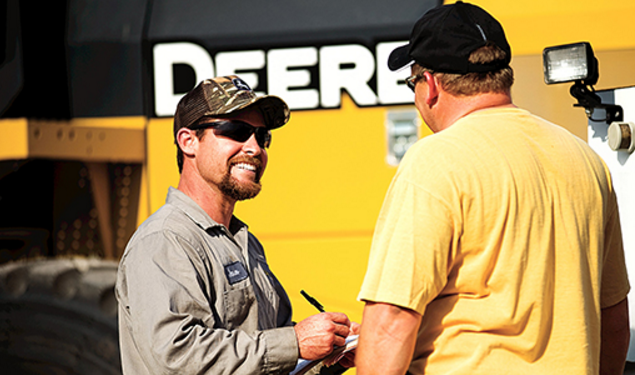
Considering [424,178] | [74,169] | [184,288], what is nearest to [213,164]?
[184,288]

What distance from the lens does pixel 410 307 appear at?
3.80ft

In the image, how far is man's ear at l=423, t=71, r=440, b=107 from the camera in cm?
132

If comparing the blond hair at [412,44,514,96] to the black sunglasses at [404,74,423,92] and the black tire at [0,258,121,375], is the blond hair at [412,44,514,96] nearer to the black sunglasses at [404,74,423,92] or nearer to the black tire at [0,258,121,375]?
the black sunglasses at [404,74,423,92]

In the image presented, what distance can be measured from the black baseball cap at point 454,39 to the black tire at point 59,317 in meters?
2.15

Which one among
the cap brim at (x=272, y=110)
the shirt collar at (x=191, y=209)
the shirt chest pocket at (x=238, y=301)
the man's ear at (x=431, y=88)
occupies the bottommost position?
the shirt chest pocket at (x=238, y=301)

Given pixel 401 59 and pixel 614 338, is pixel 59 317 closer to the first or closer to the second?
pixel 401 59

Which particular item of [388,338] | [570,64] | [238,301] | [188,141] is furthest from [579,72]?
[388,338]

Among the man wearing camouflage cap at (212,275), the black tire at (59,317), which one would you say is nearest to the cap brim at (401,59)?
the man wearing camouflage cap at (212,275)

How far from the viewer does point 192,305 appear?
1.48 metres

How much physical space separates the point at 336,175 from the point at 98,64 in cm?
119

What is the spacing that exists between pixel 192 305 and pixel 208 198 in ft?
1.30

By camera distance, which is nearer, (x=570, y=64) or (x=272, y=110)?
(x=272, y=110)

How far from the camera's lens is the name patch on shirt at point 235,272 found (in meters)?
1.63

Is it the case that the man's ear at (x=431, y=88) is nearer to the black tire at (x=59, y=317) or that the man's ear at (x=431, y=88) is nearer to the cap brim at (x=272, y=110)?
the cap brim at (x=272, y=110)
